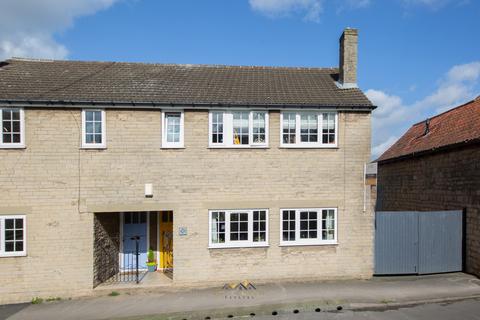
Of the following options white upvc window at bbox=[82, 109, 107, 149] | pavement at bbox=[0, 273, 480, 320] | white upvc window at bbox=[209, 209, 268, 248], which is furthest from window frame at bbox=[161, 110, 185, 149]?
pavement at bbox=[0, 273, 480, 320]

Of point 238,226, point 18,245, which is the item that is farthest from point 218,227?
point 18,245

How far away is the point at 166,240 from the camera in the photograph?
1229cm

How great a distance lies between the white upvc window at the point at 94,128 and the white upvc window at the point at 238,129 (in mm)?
3297

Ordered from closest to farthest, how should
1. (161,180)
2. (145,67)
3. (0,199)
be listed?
(0,199) < (161,180) < (145,67)

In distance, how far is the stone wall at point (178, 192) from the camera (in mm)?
10133

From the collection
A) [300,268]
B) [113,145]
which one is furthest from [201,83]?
[300,268]

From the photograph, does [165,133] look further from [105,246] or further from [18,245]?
[18,245]

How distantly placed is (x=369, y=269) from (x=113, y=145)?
9.15m

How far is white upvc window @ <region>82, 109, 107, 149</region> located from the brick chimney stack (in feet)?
27.5

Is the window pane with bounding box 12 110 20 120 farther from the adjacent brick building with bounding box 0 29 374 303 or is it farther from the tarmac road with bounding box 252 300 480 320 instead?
the tarmac road with bounding box 252 300 480 320

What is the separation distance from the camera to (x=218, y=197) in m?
10.8

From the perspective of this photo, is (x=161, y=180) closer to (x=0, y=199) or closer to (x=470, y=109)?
(x=0, y=199)

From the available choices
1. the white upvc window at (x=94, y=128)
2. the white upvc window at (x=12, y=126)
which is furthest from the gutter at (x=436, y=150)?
the white upvc window at (x=12, y=126)

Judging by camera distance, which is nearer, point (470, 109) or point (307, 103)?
point (307, 103)
